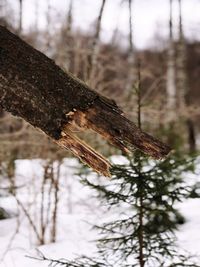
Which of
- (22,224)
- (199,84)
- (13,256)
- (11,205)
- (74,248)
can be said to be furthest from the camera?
(199,84)

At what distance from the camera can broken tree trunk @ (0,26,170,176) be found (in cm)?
226

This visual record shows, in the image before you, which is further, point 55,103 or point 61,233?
point 61,233

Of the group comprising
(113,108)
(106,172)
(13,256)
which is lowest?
(13,256)

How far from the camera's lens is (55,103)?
2.26m

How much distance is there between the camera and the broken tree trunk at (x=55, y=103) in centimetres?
226

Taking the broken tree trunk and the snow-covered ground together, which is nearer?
the broken tree trunk

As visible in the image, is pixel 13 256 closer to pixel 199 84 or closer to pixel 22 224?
pixel 22 224

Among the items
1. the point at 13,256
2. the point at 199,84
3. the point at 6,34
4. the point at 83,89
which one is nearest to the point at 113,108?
the point at 83,89

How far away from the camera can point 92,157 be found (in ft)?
7.85

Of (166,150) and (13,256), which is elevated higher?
(166,150)

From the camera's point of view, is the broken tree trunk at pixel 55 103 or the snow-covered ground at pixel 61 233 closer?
the broken tree trunk at pixel 55 103

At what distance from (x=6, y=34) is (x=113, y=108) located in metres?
0.72

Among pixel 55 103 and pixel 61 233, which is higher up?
pixel 55 103

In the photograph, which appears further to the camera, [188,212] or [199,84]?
[199,84]
